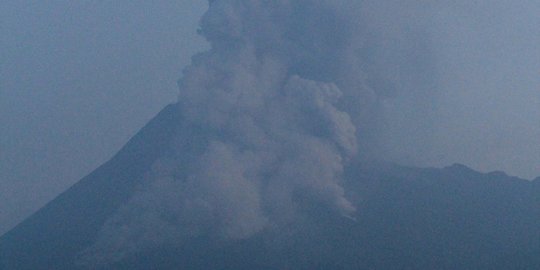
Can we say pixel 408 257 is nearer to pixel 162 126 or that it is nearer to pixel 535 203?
pixel 535 203

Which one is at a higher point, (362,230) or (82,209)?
(362,230)

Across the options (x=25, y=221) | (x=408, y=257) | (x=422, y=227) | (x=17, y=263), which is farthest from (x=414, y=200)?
(x=25, y=221)

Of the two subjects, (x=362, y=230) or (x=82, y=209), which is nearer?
(x=362, y=230)

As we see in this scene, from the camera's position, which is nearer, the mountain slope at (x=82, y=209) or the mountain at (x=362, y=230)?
the mountain at (x=362, y=230)

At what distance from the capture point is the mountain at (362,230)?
148ft

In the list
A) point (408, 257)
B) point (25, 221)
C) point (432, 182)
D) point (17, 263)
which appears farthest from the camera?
point (25, 221)

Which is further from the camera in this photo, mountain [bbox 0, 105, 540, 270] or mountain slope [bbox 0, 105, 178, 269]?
mountain slope [bbox 0, 105, 178, 269]

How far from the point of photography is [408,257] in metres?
45.3

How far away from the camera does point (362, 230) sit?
160 ft

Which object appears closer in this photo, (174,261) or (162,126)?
(174,261)

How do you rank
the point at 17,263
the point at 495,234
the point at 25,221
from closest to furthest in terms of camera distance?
the point at 495,234 < the point at 17,263 < the point at 25,221

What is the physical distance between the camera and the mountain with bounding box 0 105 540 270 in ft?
148

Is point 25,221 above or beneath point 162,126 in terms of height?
beneath

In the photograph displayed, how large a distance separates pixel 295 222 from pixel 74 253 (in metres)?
14.4
